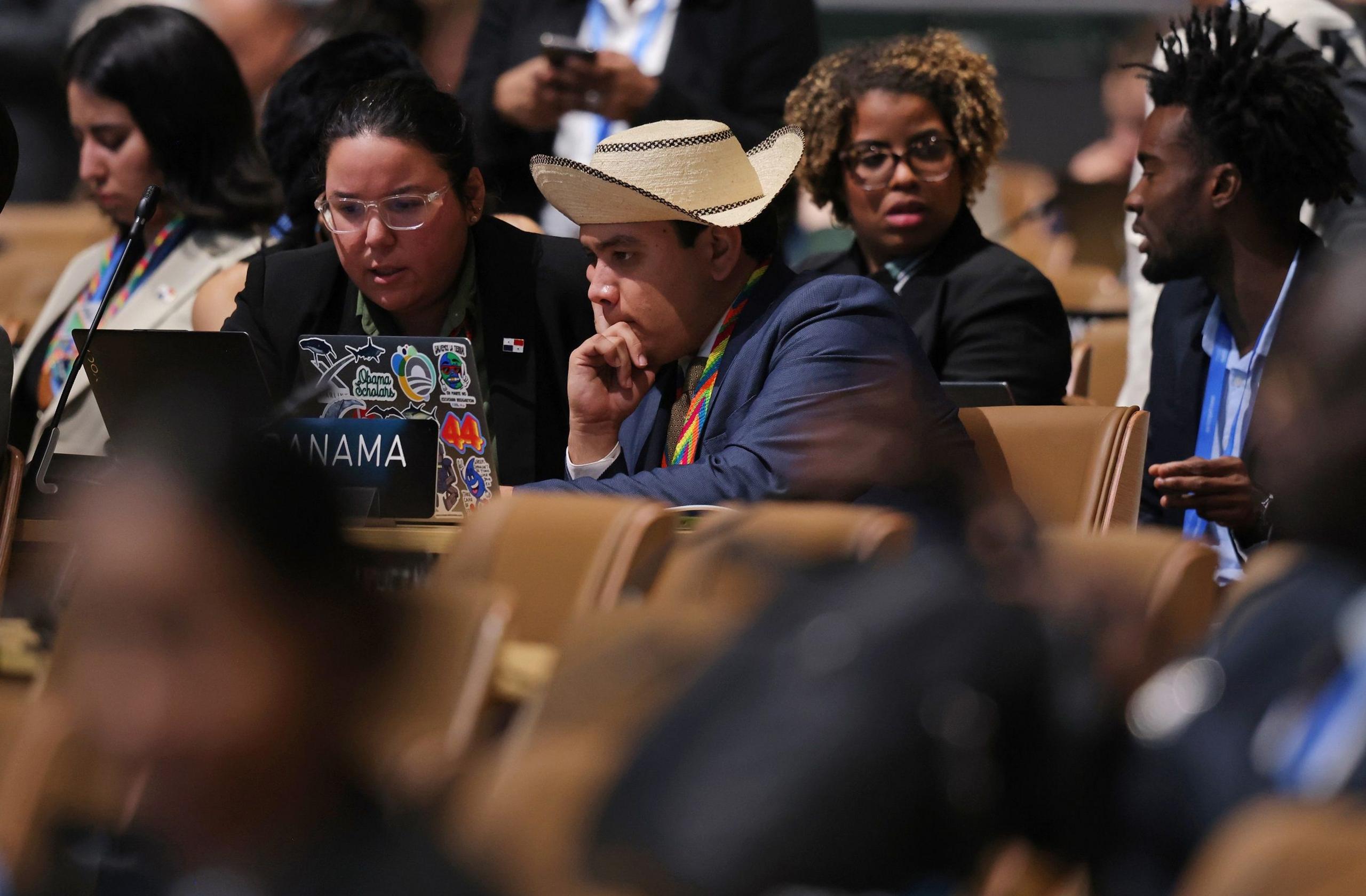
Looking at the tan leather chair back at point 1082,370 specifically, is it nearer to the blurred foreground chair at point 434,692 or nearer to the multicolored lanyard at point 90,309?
the multicolored lanyard at point 90,309

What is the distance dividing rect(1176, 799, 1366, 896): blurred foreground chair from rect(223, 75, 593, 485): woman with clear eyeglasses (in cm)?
244

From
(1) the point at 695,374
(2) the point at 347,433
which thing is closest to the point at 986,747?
(2) the point at 347,433

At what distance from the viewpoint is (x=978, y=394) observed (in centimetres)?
370

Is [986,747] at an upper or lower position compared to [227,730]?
upper

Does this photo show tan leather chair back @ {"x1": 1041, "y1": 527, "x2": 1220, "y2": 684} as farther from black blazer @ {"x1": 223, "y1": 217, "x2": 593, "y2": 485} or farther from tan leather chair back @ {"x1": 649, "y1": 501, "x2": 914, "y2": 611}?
black blazer @ {"x1": 223, "y1": 217, "x2": 593, "y2": 485}

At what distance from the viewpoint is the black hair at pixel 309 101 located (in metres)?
4.32

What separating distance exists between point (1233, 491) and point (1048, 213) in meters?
3.21

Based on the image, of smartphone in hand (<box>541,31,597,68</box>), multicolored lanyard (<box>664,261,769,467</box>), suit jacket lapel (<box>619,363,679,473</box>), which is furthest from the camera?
smartphone in hand (<box>541,31,597,68</box>)

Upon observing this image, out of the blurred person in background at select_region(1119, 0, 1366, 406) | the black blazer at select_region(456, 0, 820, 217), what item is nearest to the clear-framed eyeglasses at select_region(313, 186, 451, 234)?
the black blazer at select_region(456, 0, 820, 217)

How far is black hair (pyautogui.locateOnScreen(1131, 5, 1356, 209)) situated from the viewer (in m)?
4.00

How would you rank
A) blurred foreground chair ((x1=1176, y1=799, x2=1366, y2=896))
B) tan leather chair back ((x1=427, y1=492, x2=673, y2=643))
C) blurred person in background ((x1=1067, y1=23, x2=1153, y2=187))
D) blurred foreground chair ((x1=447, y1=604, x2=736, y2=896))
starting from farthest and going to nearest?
blurred person in background ((x1=1067, y1=23, x2=1153, y2=187)) < tan leather chair back ((x1=427, y1=492, x2=673, y2=643)) < blurred foreground chair ((x1=447, y1=604, x2=736, y2=896)) < blurred foreground chair ((x1=1176, y1=799, x2=1366, y2=896))

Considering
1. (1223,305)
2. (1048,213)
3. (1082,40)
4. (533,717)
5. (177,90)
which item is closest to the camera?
(533,717)

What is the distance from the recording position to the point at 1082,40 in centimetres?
819

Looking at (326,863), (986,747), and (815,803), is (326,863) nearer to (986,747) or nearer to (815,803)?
(815,803)
